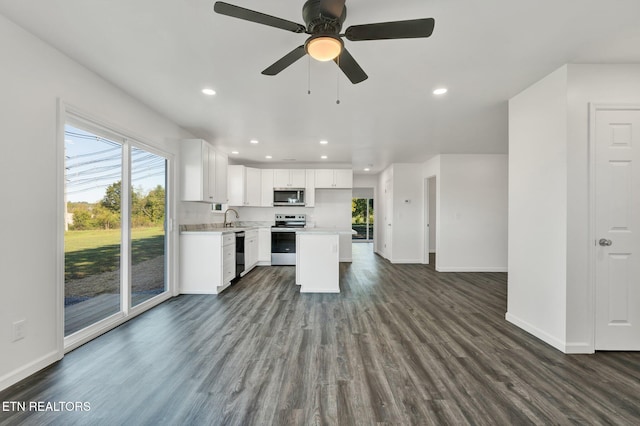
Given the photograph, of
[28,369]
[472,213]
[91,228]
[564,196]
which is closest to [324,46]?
[564,196]

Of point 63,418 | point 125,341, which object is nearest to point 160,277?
point 125,341

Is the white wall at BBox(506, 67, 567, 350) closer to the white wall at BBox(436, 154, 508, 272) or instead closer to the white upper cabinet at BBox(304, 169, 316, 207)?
the white wall at BBox(436, 154, 508, 272)

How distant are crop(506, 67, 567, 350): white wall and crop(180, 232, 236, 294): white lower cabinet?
156 inches

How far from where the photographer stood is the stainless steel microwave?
21.5 ft

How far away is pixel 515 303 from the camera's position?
3039mm

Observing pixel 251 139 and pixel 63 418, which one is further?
pixel 251 139

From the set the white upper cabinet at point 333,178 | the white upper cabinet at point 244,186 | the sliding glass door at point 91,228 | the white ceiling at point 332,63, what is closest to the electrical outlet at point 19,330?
the sliding glass door at point 91,228

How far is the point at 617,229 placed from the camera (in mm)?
2436

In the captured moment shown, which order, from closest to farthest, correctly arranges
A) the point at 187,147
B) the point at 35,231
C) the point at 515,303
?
1. the point at 35,231
2. the point at 515,303
3. the point at 187,147

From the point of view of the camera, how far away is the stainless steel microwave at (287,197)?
6559mm

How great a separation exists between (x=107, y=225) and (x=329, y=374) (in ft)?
8.96

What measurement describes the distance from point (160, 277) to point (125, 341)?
54.1 inches

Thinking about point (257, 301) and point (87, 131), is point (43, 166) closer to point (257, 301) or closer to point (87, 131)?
point (87, 131)

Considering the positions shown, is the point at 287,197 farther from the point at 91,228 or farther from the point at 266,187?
the point at 91,228
